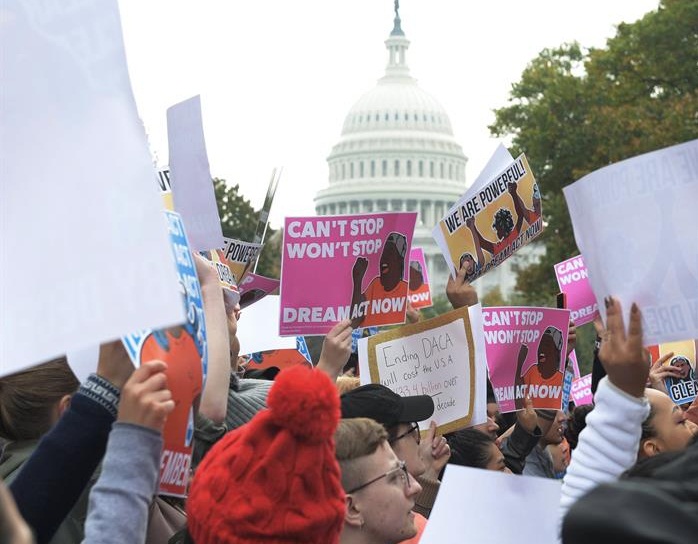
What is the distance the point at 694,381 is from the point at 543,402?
886 mm

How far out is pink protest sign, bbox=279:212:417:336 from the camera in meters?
4.99

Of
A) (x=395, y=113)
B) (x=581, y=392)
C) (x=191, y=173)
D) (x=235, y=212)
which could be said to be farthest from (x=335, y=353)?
(x=395, y=113)

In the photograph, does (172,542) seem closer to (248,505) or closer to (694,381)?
(248,505)

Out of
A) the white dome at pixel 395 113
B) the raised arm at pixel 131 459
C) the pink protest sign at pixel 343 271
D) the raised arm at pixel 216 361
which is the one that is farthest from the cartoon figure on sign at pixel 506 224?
the white dome at pixel 395 113

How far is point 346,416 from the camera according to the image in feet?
12.8

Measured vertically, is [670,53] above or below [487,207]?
above

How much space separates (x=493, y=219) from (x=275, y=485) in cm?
341

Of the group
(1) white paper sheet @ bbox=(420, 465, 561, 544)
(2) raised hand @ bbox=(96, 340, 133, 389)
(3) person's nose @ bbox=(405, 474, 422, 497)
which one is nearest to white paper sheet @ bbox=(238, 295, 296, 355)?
(3) person's nose @ bbox=(405, 474, 422, 497)

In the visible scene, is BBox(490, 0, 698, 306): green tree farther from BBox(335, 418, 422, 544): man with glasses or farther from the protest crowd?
BBox(335, 418, 422, 544): man with glasses

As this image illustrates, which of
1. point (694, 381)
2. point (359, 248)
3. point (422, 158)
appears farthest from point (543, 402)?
point (422, 158)

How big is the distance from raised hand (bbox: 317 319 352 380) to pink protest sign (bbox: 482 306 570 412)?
1710 millimetres

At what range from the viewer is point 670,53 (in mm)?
27672

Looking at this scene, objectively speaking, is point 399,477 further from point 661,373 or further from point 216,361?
point 661,373

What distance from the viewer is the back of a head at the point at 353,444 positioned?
3.30 meters
